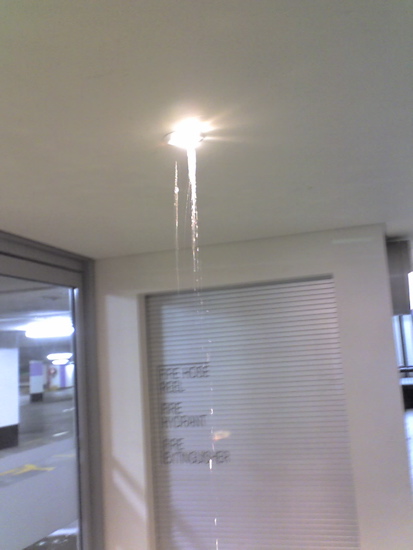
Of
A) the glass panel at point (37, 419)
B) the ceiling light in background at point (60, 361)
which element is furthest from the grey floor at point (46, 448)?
the ceiling light in background at point (60, 361)

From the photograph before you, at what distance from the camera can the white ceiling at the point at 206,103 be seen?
1.28 meters

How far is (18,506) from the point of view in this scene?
322cm

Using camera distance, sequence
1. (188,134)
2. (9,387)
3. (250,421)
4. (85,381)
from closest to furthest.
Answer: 1. (188,134)
2. (9,387)
3. (250,421)
4. (85,381)

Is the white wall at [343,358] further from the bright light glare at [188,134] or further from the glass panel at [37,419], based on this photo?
the bright light glare at [188,134]

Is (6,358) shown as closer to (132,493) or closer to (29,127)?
(132,493)

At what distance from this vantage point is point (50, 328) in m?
3.68

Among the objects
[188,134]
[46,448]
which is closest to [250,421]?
[46,448]

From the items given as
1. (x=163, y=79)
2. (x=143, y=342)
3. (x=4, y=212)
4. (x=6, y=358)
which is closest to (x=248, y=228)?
(x=143, y=342)

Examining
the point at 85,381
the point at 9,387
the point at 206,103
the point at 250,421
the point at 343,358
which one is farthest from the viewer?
the point at 85,381

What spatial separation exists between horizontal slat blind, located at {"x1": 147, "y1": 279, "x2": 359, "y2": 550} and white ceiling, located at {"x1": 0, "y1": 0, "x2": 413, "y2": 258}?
106 cm

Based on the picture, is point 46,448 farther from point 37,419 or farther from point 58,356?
point 58,356

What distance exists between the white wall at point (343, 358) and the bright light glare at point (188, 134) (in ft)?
5.77

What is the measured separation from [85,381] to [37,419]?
48 cm

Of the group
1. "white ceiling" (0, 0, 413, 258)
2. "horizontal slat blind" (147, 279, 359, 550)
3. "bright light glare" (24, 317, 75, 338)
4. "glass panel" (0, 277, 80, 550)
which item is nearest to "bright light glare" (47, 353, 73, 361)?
Result: "glass panel" (0, 277, 80, 550)
